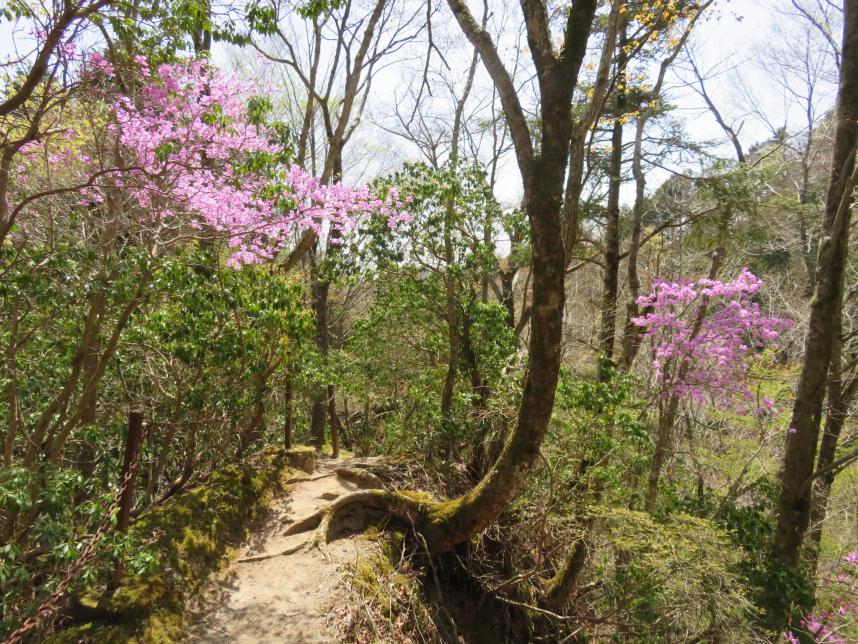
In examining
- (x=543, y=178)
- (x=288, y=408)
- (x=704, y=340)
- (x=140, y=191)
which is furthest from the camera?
(x=704, y=340)

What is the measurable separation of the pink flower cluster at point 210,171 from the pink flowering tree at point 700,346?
521 cm

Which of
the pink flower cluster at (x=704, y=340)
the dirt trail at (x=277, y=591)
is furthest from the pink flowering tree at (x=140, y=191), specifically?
the pink flower cluster at (x=704, y=340)

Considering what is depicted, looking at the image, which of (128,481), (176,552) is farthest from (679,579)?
(128,481)

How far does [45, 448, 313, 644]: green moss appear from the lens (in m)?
3.16

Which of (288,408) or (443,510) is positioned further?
(288,408)

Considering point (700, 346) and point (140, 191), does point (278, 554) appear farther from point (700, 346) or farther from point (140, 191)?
point (700, 346)

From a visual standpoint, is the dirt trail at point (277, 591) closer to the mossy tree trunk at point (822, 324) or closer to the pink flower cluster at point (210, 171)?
the pink flower cluster at point (210, 171)

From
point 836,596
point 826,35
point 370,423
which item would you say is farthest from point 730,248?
point 370,423

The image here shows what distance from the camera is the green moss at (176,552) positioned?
3158mm

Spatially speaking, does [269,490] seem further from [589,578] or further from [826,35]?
[826,35]

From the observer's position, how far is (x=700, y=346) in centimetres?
854

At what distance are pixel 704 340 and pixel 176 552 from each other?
27.3 ft

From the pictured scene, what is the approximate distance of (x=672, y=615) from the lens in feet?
16.4

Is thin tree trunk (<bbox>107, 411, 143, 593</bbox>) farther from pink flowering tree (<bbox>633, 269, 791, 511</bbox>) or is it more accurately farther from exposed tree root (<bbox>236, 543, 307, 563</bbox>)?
pink flowering tree (<bbox>633, 269, 791, 511</bbox>)
